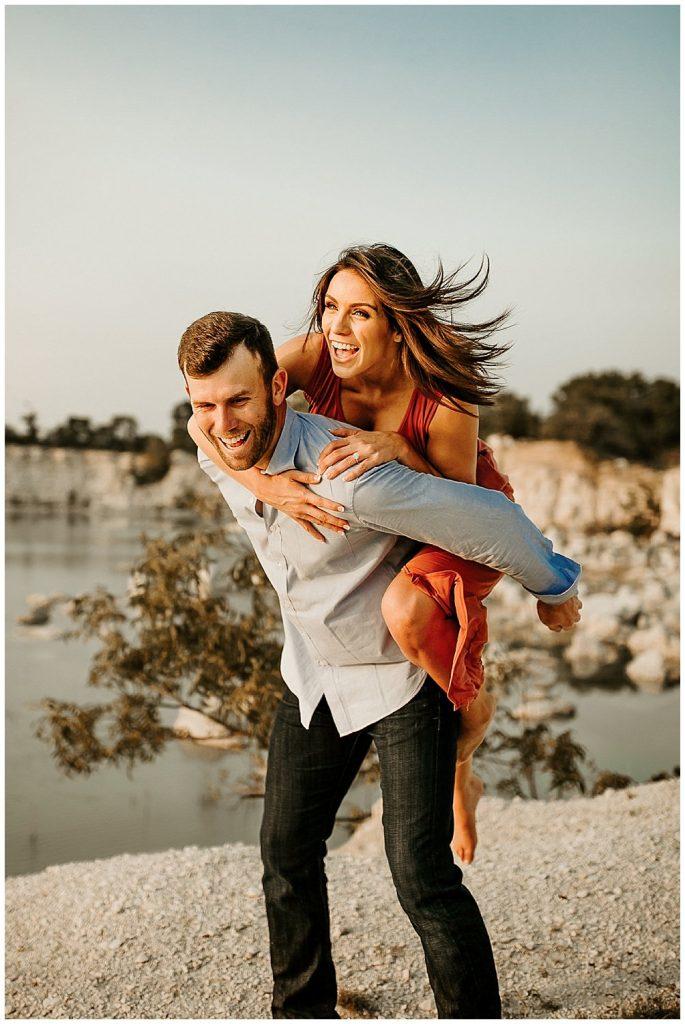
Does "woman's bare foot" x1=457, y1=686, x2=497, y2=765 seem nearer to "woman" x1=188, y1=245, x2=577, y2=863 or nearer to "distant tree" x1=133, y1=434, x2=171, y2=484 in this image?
"woman" x1=188, y1=245, x2=577, y2=863

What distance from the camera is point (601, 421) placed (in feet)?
77.5

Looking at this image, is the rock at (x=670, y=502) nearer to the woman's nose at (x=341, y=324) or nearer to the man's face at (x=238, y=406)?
the woman's nose at (x=341, y=324)

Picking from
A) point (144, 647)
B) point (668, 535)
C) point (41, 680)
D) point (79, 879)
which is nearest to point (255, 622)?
point (144, 647)

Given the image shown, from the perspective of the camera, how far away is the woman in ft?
7.67

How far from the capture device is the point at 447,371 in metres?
2.45

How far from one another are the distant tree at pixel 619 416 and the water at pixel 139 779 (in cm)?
1204

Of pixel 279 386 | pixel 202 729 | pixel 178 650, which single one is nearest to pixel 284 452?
pixel 279 386

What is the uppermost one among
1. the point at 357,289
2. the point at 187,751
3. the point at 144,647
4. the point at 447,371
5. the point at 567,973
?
the point at 357,289

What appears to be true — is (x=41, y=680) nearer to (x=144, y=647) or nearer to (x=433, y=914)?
(x=144, y=647)

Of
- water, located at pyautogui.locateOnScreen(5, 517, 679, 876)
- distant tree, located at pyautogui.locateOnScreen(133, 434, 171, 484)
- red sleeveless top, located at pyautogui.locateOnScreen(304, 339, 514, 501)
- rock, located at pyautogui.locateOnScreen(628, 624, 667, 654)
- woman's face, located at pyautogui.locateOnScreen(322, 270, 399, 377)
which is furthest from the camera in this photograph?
distant tree, located at pyautogui.locateOnScreen(133, 434, 171, 484)

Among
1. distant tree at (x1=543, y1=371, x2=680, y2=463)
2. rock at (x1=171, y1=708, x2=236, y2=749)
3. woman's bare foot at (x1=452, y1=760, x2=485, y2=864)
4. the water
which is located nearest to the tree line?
distant tree at (x1=543, y1=371, x2=680, y2=463)

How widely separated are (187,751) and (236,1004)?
615cm

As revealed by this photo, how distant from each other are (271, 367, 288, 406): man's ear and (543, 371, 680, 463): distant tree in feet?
72.2

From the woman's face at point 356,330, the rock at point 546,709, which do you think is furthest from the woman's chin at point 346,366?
the rock at point 546,709
